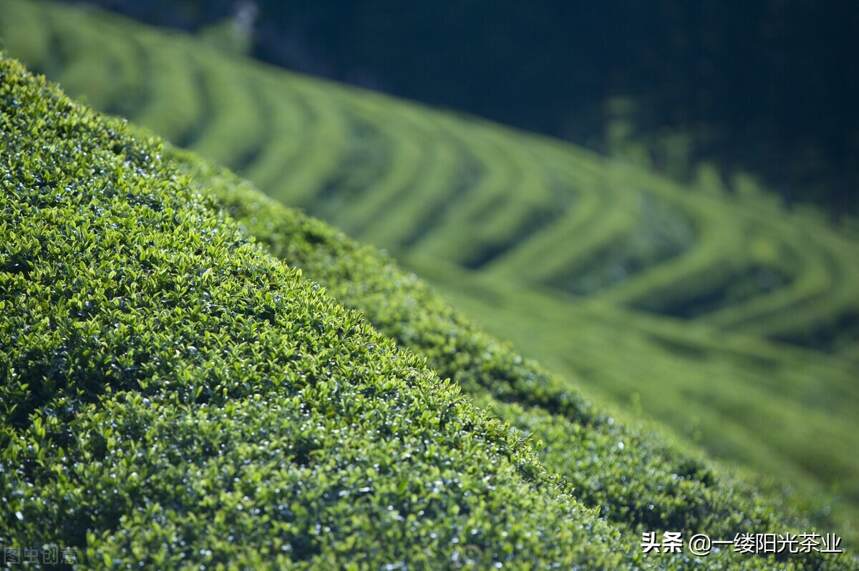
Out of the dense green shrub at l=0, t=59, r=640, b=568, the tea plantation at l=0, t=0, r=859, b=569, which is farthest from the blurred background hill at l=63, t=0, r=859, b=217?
the dense green shrub at l=0, t=59, r=640, b=568

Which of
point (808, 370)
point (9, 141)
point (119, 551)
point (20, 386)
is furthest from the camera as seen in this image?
point (808, 370)

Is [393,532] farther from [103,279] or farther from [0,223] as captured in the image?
[0,223]

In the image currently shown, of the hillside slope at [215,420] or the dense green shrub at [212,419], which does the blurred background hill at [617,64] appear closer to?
the hillside slope at [215,420]

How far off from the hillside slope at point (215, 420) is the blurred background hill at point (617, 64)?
128065 mm

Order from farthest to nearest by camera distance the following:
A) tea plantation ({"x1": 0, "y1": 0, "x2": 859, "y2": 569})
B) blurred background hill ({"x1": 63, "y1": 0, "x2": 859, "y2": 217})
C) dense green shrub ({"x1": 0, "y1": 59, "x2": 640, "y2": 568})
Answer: blurred background hill ({"x1": 63, "y1": 0, "x2": 859, "y2": 217}), tea plantation ({"x1": 0, "y1": 0, "x2": 859, "y2": 569}), dense green shrub ({"x1": 0, "y1": 59, "x2": 640, "y2": 568})

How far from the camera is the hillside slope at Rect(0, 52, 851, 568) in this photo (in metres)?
10.5

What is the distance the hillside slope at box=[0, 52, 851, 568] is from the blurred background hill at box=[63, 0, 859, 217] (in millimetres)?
128065

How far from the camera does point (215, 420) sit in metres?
11.5

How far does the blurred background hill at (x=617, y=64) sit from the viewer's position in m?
139

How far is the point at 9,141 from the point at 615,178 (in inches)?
4263

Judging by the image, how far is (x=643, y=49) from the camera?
487 ft

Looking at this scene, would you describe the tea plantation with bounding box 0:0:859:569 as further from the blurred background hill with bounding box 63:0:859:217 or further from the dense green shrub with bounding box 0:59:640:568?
the blurred background hill with bounding box 63:0:859:217

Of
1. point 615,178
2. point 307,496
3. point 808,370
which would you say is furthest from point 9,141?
point 615,178

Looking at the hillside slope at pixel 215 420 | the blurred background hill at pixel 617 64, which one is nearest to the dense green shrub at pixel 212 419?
the hillside slope at pixel 215 420
